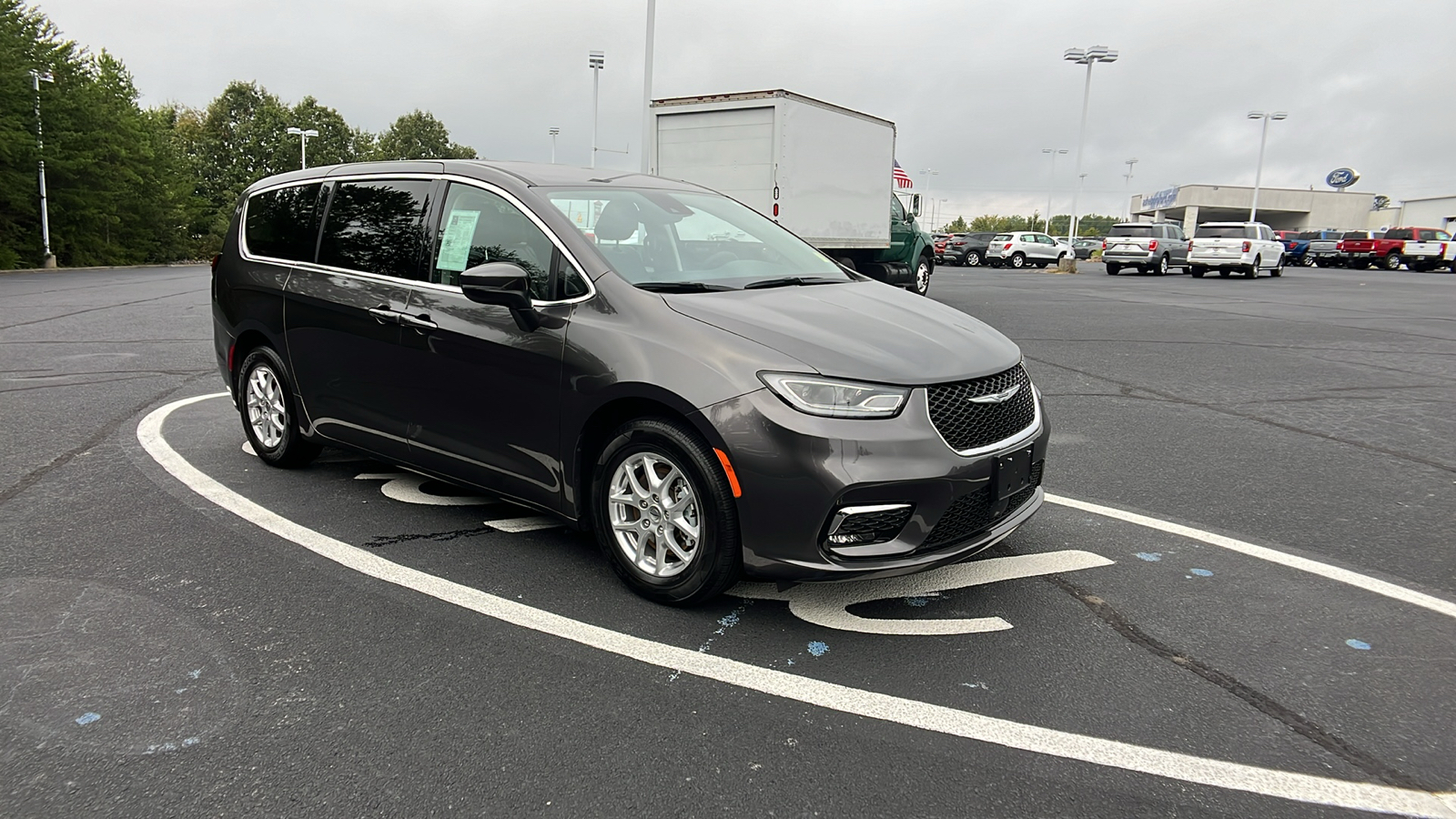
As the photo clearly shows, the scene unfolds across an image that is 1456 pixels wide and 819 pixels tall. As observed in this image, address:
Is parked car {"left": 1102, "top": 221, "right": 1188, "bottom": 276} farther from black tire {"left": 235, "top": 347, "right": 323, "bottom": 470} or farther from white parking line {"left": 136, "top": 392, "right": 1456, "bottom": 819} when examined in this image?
white parking line {"left": 136, "top": 392, "right": 1456, "bottom": 819}

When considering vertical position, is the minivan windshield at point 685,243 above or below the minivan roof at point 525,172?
below

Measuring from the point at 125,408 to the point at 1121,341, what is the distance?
11.2 metres

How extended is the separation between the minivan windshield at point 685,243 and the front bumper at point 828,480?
919 mm

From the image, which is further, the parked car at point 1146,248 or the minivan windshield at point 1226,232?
the parked car at point 1146,248

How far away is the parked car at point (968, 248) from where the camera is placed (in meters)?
45.9

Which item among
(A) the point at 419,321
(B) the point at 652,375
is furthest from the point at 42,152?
(B) the point at 652,375

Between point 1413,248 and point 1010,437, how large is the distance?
5307 cm

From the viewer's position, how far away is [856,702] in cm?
304

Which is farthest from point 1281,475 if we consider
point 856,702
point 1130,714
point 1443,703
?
point 856,702

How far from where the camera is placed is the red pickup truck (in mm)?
45000

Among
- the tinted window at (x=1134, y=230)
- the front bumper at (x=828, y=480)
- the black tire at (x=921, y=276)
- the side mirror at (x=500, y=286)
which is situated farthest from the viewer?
the tinted window at (x=1134, y=230)

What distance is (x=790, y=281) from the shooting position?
4441 mm

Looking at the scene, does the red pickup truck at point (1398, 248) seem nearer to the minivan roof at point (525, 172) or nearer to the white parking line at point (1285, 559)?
the white parking line at point (1285, 559)

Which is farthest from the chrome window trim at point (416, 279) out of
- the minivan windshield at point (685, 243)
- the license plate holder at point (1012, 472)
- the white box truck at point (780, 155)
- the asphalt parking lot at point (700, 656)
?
the white box truck at point (780, 155)
